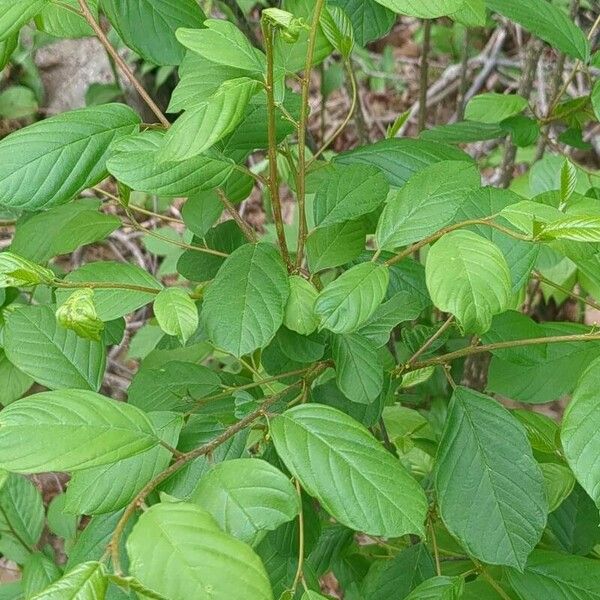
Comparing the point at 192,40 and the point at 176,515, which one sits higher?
the point at 192,40

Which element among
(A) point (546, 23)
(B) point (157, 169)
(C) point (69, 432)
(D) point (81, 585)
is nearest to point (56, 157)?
(B) point (157, 169)

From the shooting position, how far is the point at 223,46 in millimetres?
725

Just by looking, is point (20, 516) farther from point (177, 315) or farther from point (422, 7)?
point (422, 7)

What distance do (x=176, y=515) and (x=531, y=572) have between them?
59 cm

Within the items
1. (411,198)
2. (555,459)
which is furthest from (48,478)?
(411,198)

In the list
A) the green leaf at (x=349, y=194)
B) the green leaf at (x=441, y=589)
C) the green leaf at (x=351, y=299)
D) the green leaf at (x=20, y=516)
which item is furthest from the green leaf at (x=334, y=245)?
A: the green leaf at (x=20, y=516)

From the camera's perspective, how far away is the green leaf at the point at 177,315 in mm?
776

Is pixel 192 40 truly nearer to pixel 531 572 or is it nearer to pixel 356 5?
pixel 356 5

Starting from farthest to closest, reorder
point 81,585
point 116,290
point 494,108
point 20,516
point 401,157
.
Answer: point 20,516 → point 494,108 → point 401,157 → point 116,290 → point 81,585

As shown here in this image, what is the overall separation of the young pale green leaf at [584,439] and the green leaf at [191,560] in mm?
355

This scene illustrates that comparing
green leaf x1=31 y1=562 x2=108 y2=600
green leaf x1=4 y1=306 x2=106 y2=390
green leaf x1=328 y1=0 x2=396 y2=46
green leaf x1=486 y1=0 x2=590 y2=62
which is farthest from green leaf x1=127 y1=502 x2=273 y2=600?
green leaf x1=486 y1=0 x2=590 y2=62

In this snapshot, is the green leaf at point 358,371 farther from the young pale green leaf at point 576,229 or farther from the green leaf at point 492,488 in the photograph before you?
the young pale green leaf at point 576,229

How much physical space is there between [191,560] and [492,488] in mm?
464

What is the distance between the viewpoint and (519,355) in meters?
0.96
